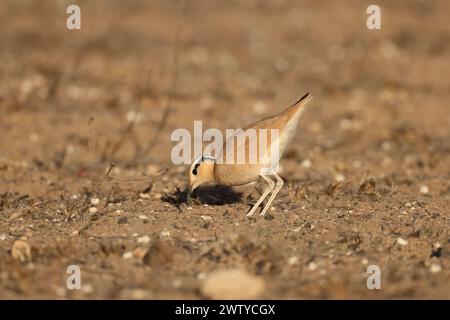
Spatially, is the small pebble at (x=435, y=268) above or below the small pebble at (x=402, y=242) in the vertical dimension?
below

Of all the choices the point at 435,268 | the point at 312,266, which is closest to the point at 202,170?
the point at 312,266

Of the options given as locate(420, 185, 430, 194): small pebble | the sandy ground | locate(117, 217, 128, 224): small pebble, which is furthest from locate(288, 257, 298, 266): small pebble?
locate(420, 185, 430, 194): small pebble

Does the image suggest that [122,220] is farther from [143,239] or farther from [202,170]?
[202,170]

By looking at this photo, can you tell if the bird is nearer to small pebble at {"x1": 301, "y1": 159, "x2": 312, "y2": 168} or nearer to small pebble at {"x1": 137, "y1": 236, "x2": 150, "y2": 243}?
small pebble at {"x1": 137, "y1": 236, "x2": 150, "y2": 243}

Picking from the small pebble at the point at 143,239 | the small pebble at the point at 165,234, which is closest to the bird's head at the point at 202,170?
the small pebble at the point at 165,234

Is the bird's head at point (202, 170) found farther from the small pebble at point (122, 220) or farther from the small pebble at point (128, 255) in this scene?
the small pebble at point (128, 255)

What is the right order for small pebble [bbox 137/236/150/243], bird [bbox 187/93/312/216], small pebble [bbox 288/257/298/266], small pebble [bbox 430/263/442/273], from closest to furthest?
small pebble [bbox 430/263/442/273] → small pebble [bbox 288/257/298/266] → small pebble [bbox 137/236/150/243] → bird [bbox 187/93/312/216]

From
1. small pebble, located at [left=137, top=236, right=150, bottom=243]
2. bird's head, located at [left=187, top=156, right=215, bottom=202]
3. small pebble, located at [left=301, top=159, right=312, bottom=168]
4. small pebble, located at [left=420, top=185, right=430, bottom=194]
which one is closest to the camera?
small pebble, located at [left=137, top=236, right=150, bottom=243]

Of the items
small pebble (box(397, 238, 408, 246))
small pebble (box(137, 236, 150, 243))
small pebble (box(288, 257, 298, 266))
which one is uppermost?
small pebble (box(137, 236, 150, 243))
